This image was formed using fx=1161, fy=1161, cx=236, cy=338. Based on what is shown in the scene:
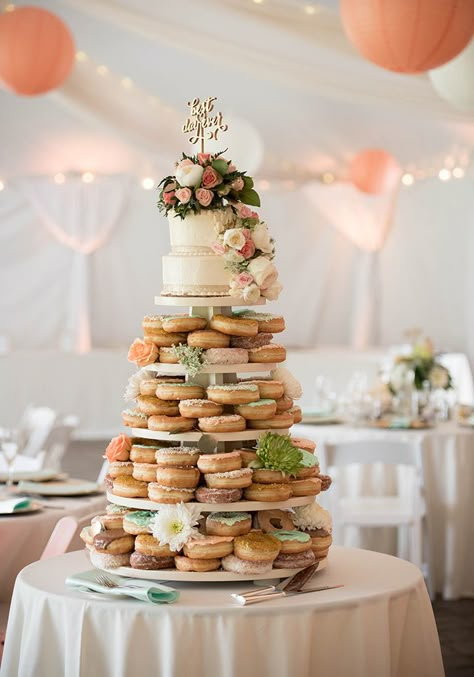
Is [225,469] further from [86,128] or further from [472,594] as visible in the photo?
[86,128]

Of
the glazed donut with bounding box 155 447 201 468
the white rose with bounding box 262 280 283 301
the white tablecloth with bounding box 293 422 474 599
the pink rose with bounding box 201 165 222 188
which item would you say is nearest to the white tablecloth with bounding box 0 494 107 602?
the glazed donut with bounding box 155 447 201 468

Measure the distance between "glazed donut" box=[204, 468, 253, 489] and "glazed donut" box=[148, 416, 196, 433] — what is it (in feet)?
0.54

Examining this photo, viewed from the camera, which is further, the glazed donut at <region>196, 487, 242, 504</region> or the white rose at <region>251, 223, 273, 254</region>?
the white rose at <region>251, 223, 273, 254</region>

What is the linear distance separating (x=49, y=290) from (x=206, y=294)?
9.85 metres

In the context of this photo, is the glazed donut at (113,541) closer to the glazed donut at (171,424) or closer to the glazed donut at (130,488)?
the glazed donut at (130,488)

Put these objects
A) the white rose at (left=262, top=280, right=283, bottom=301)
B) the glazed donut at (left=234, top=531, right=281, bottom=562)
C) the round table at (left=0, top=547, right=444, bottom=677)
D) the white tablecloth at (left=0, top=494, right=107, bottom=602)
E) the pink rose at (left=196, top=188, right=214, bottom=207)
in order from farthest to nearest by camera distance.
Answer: the white tablecloth at (left=0, top=494, right=107, bottom=602)
the white rose at (left=262, top=280, right=283, bottom=301)
the pink rose at (left=196, top=188, right=214, bottom=207)
the glazed donut at (left=234, top=531, right=281, bottom=562)
the round table at (left=0, top=547, right=444, bottom=677)

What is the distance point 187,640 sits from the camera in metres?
2.95

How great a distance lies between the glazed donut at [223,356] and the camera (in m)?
3.32

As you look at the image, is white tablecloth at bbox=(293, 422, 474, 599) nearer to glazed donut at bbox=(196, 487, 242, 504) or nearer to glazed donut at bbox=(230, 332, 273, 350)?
glazed donut at bbox=(230, 332, 273, 350)

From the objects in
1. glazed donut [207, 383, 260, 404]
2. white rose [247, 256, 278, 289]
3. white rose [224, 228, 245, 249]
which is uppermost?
white rose [224, 228, 245, 249]

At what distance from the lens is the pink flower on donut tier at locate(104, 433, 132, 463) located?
339 centimetres

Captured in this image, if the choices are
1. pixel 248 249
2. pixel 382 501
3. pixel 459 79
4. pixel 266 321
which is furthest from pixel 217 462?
pixel 459 79

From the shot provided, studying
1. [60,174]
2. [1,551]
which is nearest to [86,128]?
[60,174]

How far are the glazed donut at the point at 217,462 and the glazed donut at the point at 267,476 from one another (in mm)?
76
